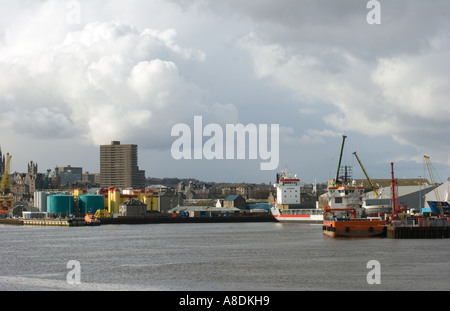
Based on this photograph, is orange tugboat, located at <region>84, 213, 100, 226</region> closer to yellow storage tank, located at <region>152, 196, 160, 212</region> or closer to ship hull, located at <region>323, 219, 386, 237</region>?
yellow storage tank, located at <region>152, 196, 160, 212</region>

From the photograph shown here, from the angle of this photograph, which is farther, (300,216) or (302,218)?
(300,216)

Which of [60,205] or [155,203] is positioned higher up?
[155,203]

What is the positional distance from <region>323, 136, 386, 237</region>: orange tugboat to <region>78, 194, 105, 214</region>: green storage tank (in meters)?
90.4

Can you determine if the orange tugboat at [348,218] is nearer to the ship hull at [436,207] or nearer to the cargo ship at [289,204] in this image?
the ship hull at [436,207]

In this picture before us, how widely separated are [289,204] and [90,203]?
2308 inches

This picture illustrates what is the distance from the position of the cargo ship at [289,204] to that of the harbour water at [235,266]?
66315 millimetres

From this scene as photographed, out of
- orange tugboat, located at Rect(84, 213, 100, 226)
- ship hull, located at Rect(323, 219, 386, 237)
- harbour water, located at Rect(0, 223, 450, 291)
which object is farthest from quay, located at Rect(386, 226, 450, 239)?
orange tugboat, located at Rect(84, 213, 100, 226)

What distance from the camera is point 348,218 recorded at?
282 ft

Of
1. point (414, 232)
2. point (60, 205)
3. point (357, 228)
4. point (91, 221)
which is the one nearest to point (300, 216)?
point (91, 221)

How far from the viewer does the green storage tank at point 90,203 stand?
18100 centimetres

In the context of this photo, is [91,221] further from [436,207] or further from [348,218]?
[348,218]
